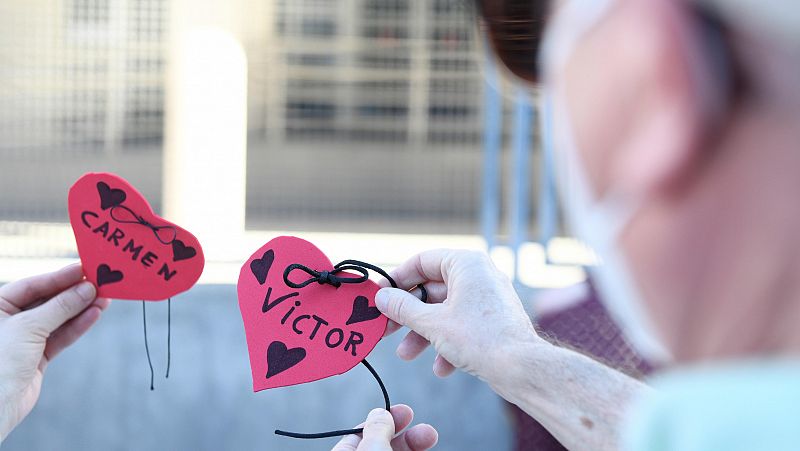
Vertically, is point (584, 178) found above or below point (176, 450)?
above

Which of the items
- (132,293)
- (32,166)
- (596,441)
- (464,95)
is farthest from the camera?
(464,95)

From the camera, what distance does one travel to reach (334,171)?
4594 mm

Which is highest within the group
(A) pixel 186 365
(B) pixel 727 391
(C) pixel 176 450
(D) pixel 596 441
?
(B) pixel 727 391

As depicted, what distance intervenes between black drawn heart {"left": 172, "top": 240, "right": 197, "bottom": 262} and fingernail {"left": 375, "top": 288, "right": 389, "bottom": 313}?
0.76 ft

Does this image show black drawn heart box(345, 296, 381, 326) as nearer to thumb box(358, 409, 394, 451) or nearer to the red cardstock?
thumb box(358, 409, 394, 451)

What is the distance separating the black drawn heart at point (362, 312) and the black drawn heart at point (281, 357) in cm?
5

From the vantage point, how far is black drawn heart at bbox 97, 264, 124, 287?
90 cm

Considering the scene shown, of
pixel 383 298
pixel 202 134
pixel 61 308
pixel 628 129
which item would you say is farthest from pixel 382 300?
pixel 202 134

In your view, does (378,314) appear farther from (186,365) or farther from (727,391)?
(186,365)

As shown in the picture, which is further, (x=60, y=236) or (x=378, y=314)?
(x=60, y=236)

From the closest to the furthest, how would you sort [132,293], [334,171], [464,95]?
[132,293], [464,95], [334,171]

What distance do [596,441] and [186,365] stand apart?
1.04 m

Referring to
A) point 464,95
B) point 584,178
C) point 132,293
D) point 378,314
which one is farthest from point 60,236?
point 584,178

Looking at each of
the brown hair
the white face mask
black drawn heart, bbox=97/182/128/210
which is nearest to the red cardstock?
black drawn heart, bbox=97/182/128/210
